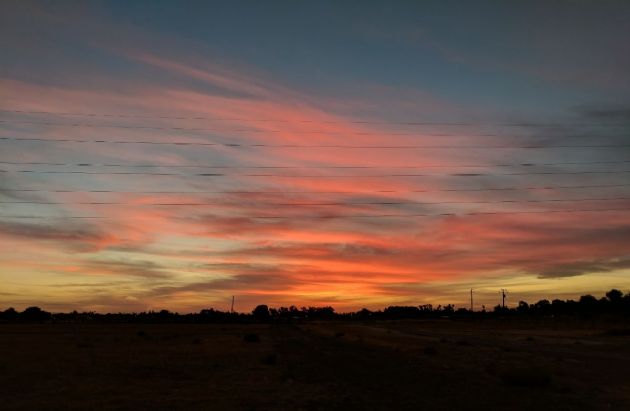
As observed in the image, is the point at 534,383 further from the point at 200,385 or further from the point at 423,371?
the point at 200,385

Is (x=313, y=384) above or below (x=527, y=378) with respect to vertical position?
below

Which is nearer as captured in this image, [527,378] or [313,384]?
[527,378]

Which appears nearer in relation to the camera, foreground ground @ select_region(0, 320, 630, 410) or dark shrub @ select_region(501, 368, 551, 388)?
foreground ground @ select_region(0, 320, 630, 410)

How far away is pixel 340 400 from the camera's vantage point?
19188mm

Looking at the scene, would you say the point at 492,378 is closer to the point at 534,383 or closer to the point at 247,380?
the point at 534,383

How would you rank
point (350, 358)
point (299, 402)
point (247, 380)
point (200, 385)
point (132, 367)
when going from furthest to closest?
point (350, 358), point (132, 367), point (247, 380), point (200, 385), point (299, 402)

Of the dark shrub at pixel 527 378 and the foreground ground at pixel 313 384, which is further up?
the dark shrub at pixel 527 378

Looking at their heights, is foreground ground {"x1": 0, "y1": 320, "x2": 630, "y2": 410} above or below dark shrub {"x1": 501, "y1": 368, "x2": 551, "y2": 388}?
below

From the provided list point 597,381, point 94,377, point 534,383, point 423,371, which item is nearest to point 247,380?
point 94,377

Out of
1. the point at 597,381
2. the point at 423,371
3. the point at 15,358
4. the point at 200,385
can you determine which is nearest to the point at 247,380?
the point at 200,385

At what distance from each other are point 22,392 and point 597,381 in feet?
74.5

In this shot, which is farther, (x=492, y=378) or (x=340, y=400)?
(x=492, y=378)

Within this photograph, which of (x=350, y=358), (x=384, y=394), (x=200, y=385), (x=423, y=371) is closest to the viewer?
(x=384, y=394)

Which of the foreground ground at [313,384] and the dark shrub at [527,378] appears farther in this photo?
the dark shrub at [527,378]
